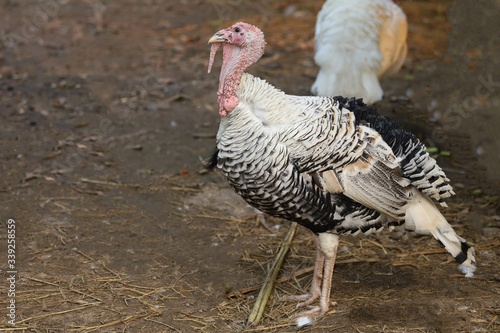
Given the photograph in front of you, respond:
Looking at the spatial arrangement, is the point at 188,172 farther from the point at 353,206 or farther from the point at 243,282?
the point at 353,206

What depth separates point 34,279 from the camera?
412 cm

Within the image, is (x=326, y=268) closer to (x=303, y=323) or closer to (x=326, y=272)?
(x=326, y=272)

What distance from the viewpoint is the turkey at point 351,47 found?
5.73 meters

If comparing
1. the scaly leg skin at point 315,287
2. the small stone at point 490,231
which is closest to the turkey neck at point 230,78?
the scaly leg skin at point 315,287

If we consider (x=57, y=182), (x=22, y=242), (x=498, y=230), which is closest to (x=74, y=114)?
(x=57, y=182)

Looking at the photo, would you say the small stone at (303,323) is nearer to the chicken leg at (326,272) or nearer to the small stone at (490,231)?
the chicken leg at (326,272)

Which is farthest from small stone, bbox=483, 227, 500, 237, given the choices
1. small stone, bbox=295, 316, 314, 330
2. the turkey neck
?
the turkey neck

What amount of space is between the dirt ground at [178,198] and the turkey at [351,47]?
1032mm

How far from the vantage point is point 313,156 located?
3.60 metres

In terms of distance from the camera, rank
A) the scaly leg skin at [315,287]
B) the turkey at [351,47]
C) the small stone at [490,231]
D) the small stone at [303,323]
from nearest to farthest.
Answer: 1. the small stone at [303,323]
2. the scaly leg skin at [315,287]
3. the small stone at [490,231]
4. the turkey at [351,47]

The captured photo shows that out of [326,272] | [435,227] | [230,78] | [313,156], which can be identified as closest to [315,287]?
[326,272]

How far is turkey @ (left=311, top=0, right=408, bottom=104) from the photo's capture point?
5.73m

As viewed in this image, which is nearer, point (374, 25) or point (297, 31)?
point (374, 25)

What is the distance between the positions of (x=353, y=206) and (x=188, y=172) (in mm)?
2508
